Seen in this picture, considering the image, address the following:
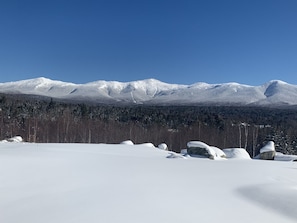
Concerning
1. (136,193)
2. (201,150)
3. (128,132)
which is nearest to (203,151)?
(201,150)

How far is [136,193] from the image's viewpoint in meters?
9.60

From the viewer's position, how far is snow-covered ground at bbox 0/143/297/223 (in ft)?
25.1

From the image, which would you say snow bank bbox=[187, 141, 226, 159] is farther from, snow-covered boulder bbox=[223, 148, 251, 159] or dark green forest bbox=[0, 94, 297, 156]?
dark green forest bbox=[0, 94, 297, 156]

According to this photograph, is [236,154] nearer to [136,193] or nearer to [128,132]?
[136,193]

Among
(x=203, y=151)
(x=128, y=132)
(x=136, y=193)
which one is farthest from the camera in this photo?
(x=128, y=132)

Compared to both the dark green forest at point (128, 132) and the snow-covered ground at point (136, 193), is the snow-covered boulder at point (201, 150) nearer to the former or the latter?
the snow-covered ground at point (136, 193)

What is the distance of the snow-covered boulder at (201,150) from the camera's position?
72.2 ft

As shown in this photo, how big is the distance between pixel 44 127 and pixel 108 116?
19.5 metres

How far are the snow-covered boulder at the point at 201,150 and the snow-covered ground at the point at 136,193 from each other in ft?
22.4

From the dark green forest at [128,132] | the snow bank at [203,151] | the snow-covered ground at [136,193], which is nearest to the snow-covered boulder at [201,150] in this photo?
the snow bank at [203,151]

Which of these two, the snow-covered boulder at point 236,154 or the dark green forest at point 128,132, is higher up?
the snow-covered boulder at point 236,154

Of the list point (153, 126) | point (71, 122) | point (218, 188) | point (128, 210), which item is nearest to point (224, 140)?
point (153, 126)

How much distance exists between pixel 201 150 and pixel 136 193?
13.5m

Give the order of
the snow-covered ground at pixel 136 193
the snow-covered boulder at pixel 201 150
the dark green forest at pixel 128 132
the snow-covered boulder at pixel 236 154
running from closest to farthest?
the snow-covered ground at pixel 136 193 < the snow-covered boulder at pixel 201 150 < the snow-covered boulder at pixel 236 154 < the dark green forest at pixel 128 132
